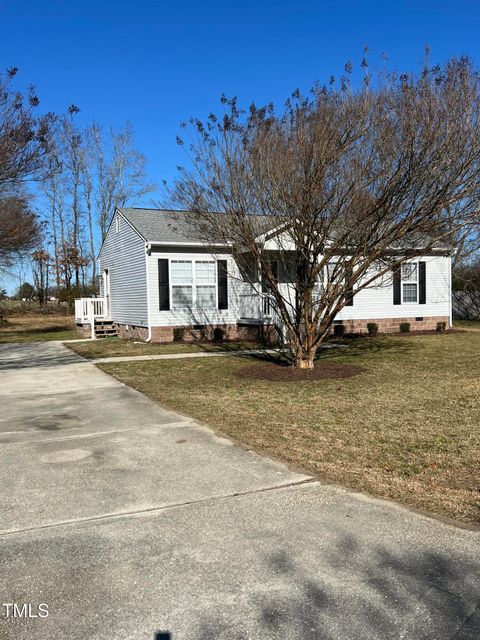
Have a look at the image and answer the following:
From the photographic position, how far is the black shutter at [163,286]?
57.6 feet

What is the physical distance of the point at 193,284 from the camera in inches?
708

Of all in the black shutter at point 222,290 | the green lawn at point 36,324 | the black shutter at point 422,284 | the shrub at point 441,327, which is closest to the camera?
the black shutter at point 222,290

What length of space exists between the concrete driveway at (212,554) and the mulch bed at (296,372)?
4929mm

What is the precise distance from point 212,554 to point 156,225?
16.4 metres

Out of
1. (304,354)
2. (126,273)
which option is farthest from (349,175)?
(126,273)

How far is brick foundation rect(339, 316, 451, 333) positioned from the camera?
65.6 feet

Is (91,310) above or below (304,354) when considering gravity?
above

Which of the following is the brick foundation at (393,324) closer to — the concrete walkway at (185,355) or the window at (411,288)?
the window at (411,288)

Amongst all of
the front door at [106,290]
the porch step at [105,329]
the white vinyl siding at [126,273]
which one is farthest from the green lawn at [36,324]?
the white vinyl siding at [126,273]

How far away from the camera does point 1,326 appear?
31.1m

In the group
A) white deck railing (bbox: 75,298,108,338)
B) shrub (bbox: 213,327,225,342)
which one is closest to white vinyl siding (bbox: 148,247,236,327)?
shrub (bbox: 213,327,225,342)

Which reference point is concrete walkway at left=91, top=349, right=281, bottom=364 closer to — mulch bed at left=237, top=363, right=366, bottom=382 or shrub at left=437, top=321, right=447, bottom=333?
mulch bed at left=237, top=363, right=366, bottom=382

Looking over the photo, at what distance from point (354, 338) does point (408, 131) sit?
11.1 m

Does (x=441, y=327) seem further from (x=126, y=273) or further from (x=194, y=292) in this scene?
(x=126, y=273)
